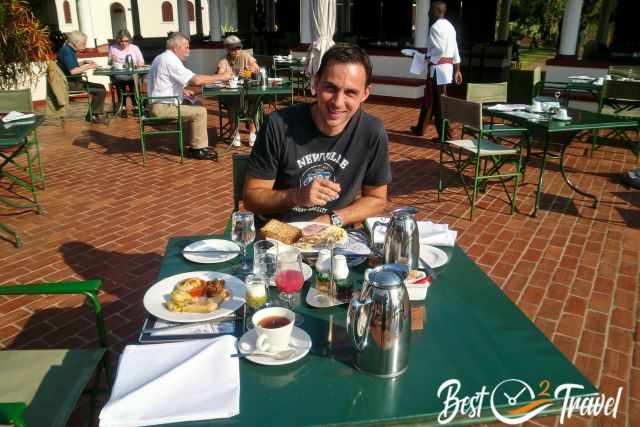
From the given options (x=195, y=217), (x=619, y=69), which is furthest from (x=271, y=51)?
(x=195, y=217)

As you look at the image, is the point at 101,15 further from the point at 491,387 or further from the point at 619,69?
the point at 491,387

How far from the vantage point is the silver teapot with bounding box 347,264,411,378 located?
1280 mm

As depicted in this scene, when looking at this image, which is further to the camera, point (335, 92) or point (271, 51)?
point (271, 51)

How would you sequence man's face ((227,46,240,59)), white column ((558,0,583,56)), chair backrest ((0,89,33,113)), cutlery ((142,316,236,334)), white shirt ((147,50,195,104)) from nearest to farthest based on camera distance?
cutlery ((142,316,236,334))
chair backrest ((0,89,33,113))
white shirt ((147,50,195,104))
man's face ((227,46,240,59))
white column ((558,0,583,56))

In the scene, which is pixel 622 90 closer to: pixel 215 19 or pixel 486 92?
pixel 486 92

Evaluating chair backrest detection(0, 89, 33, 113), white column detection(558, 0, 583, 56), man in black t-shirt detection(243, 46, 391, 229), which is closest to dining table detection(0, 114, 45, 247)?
chair backrest detection(0, 89, 33, 113)

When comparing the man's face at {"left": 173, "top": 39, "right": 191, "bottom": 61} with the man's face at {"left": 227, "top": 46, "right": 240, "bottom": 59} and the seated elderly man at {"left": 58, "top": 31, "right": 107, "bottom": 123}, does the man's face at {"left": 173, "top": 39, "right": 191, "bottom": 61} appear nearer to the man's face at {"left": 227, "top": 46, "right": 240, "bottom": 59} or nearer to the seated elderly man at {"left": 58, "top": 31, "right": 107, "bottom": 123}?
the man's face at {"left": 227, "top": 46, "right": 240, "bottom": 59}

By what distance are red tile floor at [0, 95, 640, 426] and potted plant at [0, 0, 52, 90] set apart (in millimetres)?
2345

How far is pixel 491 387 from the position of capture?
127cm

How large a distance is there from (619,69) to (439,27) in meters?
3.58

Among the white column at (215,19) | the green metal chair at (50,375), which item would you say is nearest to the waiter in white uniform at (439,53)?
the green metal chair at (50,375)

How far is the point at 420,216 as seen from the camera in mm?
4887

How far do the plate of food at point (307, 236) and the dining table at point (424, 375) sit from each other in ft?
→ 1.12

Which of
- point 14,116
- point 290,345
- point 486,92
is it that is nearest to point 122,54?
point 14,116
